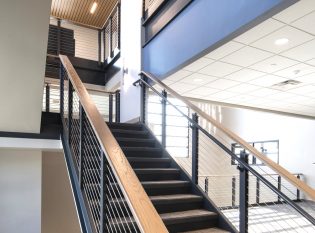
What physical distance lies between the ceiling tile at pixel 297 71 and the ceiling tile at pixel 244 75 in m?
0.30

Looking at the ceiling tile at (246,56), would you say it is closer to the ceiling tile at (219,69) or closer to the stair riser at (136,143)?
the ceiling tile at (219,69)

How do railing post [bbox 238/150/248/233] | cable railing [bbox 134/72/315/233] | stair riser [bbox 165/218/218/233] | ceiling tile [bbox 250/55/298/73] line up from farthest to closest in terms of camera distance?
ceiling tile [bbox 250/55/298/73] → stair riser [bbox 165/218/218/233] → railing post [bbox 238/150/248/233] → cable railing [bbox 134/72/315/233]

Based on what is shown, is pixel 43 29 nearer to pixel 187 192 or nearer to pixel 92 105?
pixel 92 105

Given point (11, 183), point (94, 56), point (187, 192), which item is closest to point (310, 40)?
point (187, 192)

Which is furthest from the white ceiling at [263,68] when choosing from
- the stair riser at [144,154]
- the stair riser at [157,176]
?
the stair riser at [157,176]

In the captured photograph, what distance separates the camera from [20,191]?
5.15m

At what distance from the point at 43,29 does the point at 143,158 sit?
1.89 m

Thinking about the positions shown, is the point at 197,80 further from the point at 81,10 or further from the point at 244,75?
the point at 81,10

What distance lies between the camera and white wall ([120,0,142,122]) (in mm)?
5629

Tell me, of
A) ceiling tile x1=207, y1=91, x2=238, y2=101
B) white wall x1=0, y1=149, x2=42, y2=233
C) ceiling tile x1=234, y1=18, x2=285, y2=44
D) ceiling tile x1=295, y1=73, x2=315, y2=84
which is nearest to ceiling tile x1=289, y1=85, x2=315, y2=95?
ceiling tile x1=295, y1=73, x2=315, y2=84

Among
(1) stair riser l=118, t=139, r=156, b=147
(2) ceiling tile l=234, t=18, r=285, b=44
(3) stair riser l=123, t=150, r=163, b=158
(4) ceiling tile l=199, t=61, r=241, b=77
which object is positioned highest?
(2) ceiling tile l=234, t=18, r=285, b=44

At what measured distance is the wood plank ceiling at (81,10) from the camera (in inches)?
318

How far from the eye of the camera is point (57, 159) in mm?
6355

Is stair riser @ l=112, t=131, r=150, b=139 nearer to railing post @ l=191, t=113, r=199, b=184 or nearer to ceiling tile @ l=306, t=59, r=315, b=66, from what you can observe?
railing post @ l=191, t=113, r=199, b=184
